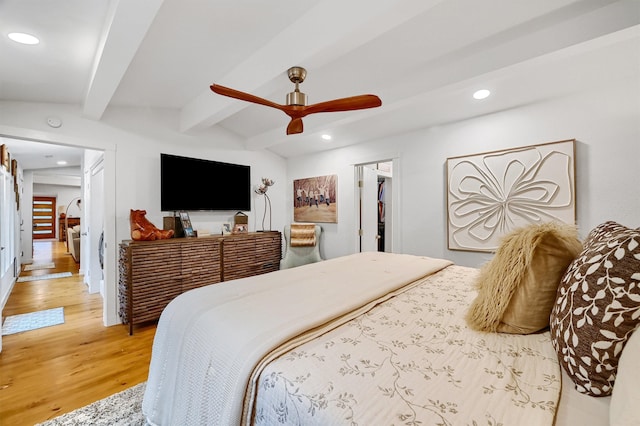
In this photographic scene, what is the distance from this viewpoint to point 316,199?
443 centimetres

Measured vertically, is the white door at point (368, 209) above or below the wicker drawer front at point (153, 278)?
above

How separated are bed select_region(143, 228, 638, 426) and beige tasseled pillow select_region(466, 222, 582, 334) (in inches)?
2.2

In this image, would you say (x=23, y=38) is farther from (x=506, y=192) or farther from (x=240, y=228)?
(x=506, y=192)

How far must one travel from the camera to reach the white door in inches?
161

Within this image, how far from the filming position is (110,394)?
1.83 meters

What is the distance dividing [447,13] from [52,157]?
22.7ft

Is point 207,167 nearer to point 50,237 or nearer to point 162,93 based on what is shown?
point 162,93

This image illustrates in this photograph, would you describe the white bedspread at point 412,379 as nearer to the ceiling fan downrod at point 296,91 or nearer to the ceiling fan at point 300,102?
the ceiling fan at point 300,102

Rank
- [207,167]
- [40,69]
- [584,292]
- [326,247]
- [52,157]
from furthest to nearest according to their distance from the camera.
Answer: [52,157]
[326,247]
[207,167]
[40,69]
[584,292]

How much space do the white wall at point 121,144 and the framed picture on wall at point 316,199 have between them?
136 cm

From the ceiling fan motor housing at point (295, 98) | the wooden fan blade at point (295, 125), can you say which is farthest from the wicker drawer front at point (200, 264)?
the ceiling fan motor housing at point (295, 98)

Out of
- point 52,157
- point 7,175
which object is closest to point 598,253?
point 7,175

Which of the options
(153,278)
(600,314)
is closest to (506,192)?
(600,314)

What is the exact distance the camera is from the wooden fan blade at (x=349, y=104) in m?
1.71
